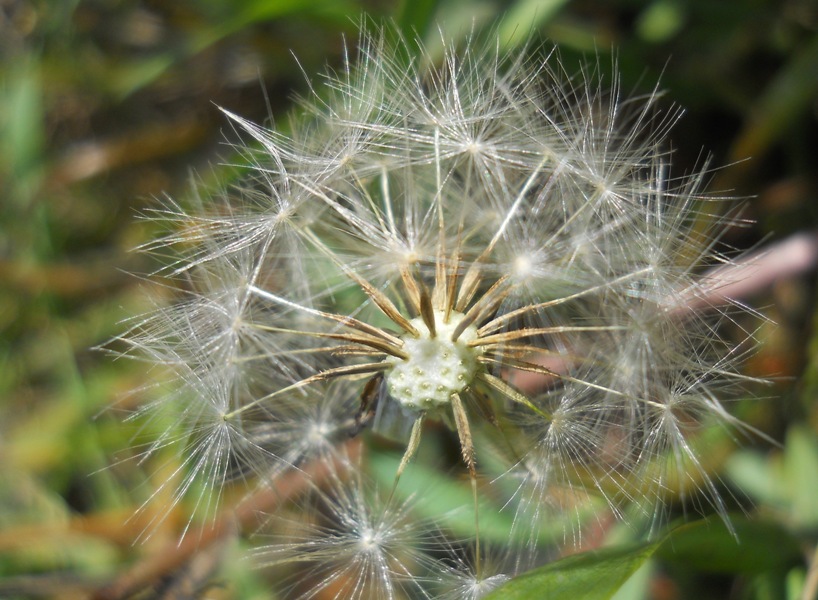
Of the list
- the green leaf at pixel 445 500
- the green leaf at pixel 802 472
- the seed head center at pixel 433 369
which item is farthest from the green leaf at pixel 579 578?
the green leaf at pixel 802 472

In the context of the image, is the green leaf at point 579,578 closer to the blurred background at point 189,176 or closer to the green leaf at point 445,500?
the green leaf at point 445,500

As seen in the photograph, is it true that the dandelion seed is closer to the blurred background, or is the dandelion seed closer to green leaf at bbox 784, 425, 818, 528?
the blurred background

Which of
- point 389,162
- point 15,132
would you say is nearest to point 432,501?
point 389,162

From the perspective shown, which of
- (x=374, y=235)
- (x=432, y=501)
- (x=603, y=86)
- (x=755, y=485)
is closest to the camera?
(x=374, y=235)

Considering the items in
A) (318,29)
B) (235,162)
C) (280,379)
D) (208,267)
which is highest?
(318,29)

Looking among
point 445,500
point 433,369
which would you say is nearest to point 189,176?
point 445,500

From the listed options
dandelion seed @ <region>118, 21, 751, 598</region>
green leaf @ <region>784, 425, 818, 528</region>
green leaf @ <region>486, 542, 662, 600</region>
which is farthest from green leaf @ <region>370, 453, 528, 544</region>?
green leaf @ <region>784, 425, 818, 528</region>

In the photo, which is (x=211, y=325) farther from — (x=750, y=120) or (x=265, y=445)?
(x=750, y=120)
